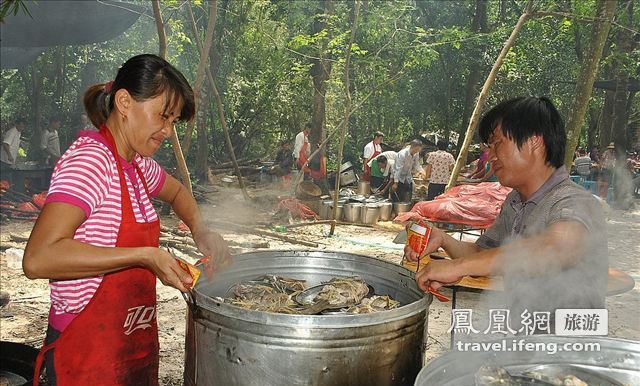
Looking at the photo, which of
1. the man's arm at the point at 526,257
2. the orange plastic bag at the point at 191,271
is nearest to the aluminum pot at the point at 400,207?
the man's arm at the point at 526,257

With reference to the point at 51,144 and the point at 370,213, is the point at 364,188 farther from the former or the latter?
the point at 51,144

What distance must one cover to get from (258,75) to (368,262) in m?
15.5

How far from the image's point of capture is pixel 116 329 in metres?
2.12

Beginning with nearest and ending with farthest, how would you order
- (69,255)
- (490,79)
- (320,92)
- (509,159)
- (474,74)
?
1. (69,255)
2. (509,159)
3. (490,79)
4. (320,92)
5. (474,74)

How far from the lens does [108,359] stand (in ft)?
6.97

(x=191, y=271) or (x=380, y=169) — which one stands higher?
(x=191, y=271)

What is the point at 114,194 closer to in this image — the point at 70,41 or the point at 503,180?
the point at 503,180

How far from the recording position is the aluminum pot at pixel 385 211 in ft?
38.4

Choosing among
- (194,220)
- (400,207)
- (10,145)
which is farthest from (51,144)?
(194,220)

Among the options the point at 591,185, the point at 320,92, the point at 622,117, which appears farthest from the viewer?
the point at 622,117

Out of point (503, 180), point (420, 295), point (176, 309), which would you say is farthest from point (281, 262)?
point (176, 309)

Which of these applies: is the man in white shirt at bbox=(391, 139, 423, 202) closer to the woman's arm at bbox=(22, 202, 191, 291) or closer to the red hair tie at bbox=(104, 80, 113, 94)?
the red hair tie at bbox=(104, 80, 113, 94)

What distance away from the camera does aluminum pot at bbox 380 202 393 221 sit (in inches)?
460

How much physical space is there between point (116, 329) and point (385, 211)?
991 cm
